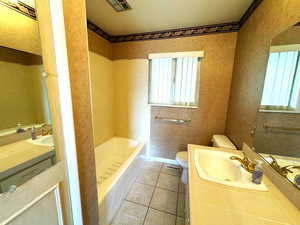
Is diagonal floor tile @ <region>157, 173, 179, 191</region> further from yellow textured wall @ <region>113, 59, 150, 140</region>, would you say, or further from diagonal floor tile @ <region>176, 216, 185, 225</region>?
yellow textured wall @ <region>113, 59, 150, 140</region>

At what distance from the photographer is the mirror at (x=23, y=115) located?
54 cm

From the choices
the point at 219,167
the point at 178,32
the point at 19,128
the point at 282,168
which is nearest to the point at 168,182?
the point at 219,167

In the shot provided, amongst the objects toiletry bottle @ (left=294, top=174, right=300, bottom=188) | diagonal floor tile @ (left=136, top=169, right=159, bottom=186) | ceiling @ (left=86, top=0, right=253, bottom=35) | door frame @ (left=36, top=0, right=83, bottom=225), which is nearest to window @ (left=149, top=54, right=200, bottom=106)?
ceiling @ (left=86, top=0, right=253, bottom=35)

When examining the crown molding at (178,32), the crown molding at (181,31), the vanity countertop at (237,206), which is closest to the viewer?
the vanity countertop at (237,206)

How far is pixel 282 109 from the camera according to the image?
2.91ft

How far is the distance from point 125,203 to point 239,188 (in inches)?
52.9

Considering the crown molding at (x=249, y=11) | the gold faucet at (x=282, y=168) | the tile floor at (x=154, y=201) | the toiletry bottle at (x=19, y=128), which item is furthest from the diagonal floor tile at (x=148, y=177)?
the crown molding at (x=249, y=11)

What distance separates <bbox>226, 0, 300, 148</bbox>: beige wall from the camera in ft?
3.11

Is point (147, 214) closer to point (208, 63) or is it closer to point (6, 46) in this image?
point (6, 46)

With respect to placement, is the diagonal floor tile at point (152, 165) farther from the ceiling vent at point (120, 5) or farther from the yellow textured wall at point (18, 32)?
the ceiling vent at point (120, 5)

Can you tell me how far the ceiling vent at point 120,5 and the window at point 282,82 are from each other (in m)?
1.61

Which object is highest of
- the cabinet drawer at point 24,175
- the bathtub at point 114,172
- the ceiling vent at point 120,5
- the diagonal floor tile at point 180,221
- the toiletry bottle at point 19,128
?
the ceiling vent at point 120,5

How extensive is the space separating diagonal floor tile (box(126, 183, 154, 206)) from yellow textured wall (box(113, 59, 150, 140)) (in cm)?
91

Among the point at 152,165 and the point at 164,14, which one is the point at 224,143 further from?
the point at 164,14
